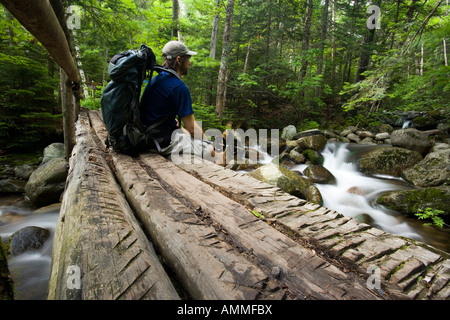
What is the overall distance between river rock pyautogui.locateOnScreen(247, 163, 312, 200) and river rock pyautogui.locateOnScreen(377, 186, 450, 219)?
2093 millimetres

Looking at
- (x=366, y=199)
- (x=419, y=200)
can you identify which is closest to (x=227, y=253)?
(x=419, y=200)

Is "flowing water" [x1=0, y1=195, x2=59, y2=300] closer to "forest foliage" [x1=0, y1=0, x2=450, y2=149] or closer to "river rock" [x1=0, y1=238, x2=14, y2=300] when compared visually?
"river rock" [x1=0, y1=238, x2=14, y2=300]

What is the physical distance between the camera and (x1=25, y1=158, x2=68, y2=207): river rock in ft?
15.9

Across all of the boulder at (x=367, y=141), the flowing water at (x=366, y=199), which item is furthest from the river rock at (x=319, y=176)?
the boulder at (x=367, y=141)

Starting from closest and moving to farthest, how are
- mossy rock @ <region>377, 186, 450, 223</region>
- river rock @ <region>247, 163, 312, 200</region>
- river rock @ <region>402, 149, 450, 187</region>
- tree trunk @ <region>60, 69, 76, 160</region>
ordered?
1. tree trunk @ <region>60, 69, 76, 160</region>
2. mossy rock @ <region>377, 186, 450, 223</region>
3. river rock @ <region>247, 163, 312, 200</region>
4. river rock @ <region>402, 149, 450, 187</region>

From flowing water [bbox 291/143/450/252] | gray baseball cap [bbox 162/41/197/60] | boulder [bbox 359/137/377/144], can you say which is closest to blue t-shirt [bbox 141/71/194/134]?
gray baseball cap [bbox 162/41/197/60]

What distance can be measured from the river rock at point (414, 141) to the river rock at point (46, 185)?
466 inches

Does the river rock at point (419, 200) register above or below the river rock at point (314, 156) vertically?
below

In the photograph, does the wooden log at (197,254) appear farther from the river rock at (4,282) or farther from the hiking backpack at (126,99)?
the hiking backpack at (126,99)

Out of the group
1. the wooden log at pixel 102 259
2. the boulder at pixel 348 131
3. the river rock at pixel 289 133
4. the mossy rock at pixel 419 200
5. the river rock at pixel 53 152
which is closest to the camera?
the wooden log at pixel 102 259

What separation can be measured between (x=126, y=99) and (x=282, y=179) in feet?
13.0

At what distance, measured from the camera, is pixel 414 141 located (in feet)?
26.3

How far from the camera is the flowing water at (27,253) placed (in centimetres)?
264

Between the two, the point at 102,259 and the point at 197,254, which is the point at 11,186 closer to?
the point at 102,259
